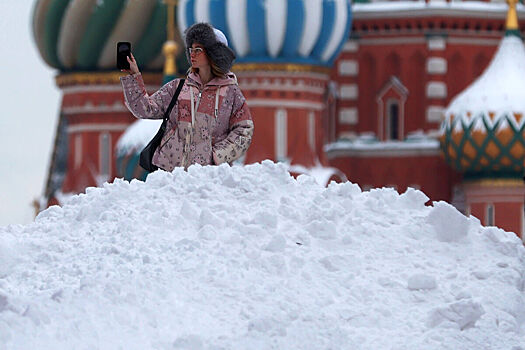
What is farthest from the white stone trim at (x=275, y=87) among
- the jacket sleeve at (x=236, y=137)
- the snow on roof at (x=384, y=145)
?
the jacket sleeve at (x=236, y=137)

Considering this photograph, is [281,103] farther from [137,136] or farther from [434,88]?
[434,88]

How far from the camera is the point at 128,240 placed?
24.5 feet

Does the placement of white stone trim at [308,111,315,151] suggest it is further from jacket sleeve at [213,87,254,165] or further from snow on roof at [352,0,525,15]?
jacket sleeve at [213,87,254,165]

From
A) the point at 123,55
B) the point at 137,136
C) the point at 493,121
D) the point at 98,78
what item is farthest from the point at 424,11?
the point at 123,55

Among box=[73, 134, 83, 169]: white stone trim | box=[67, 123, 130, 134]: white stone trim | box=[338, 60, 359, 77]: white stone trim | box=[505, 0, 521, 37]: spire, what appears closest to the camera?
box=[505, 0, 521, 37]: spire

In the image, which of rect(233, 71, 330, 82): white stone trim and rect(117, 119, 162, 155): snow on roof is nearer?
rect(233, 71, 330, 82): white stone trim

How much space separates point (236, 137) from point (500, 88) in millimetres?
18049

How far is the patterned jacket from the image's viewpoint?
28.1 feet

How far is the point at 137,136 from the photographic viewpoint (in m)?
26.7

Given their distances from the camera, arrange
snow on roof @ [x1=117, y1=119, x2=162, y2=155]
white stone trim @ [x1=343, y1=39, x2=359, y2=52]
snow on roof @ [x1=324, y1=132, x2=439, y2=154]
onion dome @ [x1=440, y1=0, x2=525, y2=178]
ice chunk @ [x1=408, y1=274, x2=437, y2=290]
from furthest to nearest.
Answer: white stone trim @ [x1=343, y1=39, x2=359, y2=52] < snow on roof @ [x1=324, y1=132, x2=439, y2=154] < snow on roof @ [x1=117, y1=119, x2=162, y2=155] < onion dome @ [x1=440, y1=0, x2=525, y2=178] < ice chunk @ [x1=408, y1=274, x2=437, y2=290]

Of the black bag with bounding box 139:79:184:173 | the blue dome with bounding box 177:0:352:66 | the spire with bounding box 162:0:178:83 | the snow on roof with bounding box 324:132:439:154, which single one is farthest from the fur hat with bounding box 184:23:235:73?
the snow on roof with bounding box 324:132:439:154

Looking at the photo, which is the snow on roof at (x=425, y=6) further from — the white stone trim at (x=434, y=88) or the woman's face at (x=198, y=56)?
the woman's face at (x=198, y=56)

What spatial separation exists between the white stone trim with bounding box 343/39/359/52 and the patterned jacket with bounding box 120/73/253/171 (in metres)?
19.8

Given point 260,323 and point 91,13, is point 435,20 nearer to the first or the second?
point 91,13
